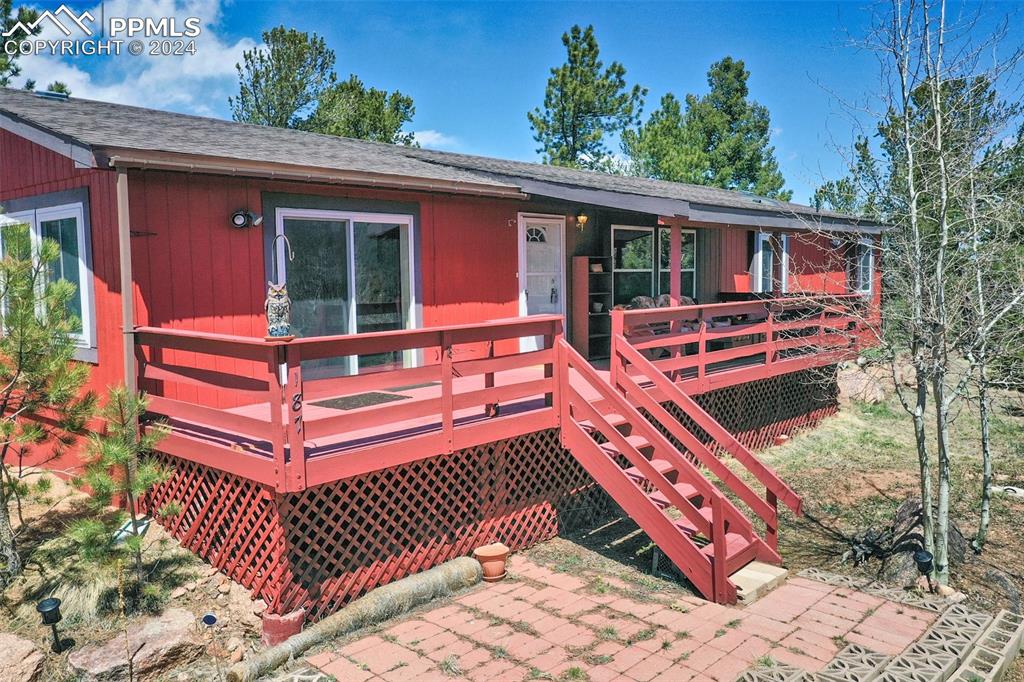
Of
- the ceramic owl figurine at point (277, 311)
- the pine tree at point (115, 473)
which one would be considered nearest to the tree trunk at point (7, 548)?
the pine tree at point (115, 473)

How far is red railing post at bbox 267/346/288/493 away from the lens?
16.1 ft

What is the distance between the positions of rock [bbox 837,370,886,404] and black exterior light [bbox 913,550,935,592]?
26.5ft

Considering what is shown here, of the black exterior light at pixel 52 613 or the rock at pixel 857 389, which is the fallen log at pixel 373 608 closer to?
the black exterior light at pixel 52 613

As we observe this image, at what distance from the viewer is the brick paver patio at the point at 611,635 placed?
4641mm

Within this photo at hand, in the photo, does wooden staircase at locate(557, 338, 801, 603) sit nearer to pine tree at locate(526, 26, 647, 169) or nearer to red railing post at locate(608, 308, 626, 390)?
red railing post at locate(608, 308, 626, 390)

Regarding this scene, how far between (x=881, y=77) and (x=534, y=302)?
5088 millimetres

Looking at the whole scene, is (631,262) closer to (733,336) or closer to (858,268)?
(733,336)

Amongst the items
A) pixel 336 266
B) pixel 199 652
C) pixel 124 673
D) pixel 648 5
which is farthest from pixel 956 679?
pixel 648 5

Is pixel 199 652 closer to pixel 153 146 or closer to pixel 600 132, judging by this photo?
pixel 153 146

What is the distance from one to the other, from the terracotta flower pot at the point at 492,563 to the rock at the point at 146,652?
2.19 meters

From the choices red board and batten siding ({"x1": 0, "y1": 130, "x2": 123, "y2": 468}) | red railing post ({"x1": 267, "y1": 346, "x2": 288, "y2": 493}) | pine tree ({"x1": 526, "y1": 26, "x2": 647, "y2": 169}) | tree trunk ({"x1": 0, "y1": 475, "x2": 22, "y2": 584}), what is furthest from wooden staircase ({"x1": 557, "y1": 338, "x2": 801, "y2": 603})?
pine tree ({"x1": 526, "y1": 26, "x2": 647, "y2": 169})

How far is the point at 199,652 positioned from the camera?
15.9 feet

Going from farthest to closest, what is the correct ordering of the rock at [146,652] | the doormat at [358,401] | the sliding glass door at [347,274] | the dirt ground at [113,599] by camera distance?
the sliding glass door at [347,274] → the doormat at [358,401] → the dirt ground at [113,599] → the rock at [146,652]

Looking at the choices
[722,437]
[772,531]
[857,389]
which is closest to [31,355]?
[722,437]
